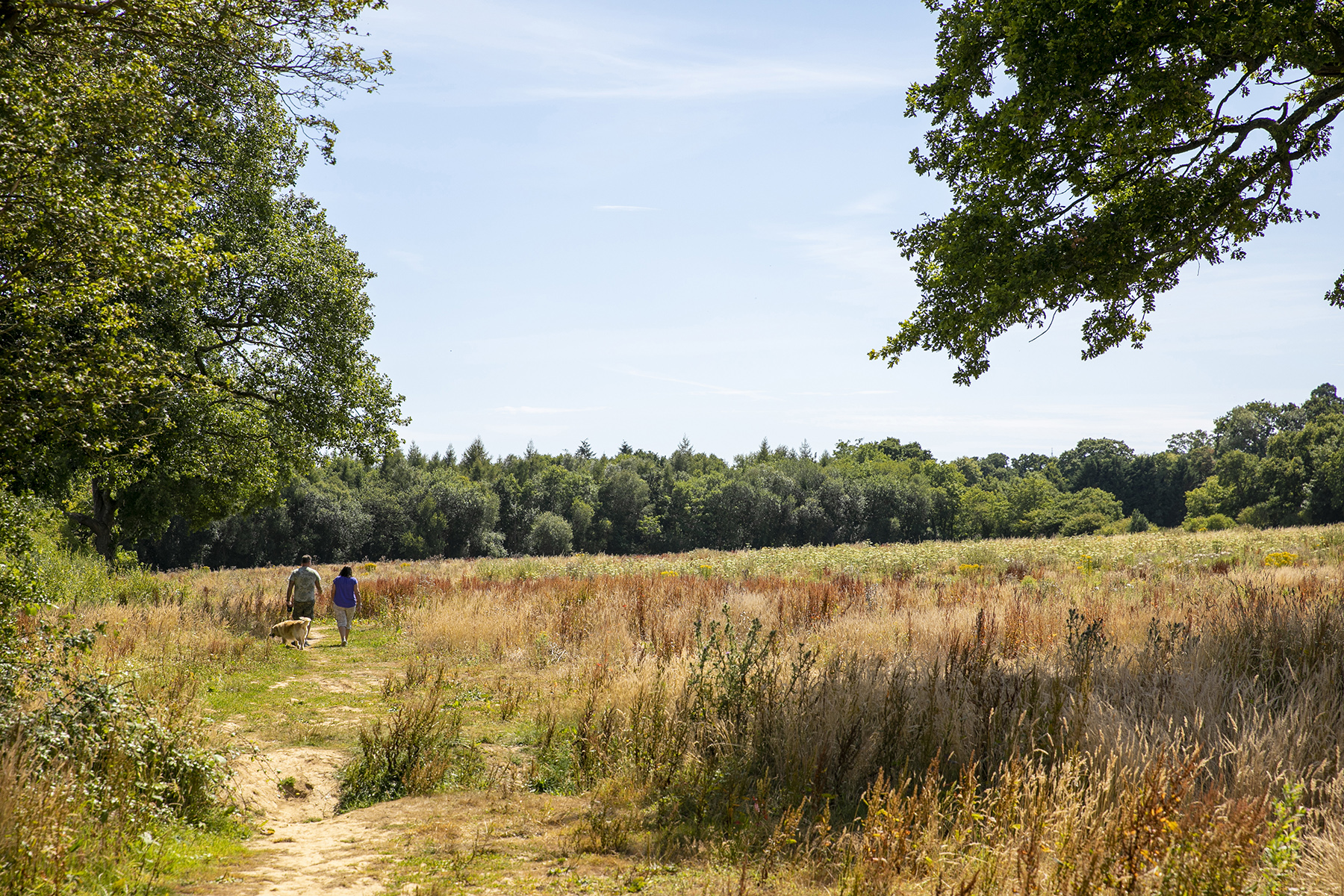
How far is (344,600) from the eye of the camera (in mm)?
14141

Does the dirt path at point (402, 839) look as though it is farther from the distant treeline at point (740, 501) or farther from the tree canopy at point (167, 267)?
the distant treeline at point (740, 501)

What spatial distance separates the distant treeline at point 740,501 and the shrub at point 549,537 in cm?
16

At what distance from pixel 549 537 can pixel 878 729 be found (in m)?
74.2

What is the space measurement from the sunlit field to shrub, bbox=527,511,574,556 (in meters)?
64.8

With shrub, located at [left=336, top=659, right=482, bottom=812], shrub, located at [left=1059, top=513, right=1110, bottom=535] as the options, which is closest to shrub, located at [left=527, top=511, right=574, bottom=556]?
shrub, located at [left=1059, top=513, right=1110, bottom=535]

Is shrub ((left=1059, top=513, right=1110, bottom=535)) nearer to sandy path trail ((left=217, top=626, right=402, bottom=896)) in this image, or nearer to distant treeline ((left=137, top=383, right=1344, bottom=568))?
distant treeline ((left=137, top=383, right=1344, bottom=568))

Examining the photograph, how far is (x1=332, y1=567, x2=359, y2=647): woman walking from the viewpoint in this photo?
1394 centimetres

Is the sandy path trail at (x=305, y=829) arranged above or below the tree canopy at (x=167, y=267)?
below

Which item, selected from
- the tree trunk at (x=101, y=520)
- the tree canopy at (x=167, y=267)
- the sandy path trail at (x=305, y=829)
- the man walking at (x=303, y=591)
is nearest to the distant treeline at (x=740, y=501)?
the tree trunk at (x=101, y=520)

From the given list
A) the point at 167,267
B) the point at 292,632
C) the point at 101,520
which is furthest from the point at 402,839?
the point at 101,520

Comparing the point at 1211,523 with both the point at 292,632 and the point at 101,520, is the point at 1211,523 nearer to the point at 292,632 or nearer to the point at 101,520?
the point at 292,632

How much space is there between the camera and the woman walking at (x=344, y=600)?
13938mm

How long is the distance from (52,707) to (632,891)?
4221 millimetres

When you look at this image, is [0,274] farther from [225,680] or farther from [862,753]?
[862,753]
